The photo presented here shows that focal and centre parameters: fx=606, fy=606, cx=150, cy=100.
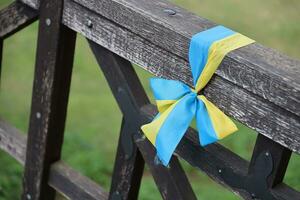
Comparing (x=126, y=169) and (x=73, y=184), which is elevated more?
(x=126, y=169)

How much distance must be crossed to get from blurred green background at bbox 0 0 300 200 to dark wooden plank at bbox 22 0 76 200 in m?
0.85

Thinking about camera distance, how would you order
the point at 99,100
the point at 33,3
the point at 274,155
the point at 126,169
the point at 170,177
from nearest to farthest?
the point at 274,155
the point at 170,177
the point at 126,169
the point at 33,3
the point at 99,100

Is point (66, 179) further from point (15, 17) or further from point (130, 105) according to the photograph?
point (15, 17)

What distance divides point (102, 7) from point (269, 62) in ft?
2.02

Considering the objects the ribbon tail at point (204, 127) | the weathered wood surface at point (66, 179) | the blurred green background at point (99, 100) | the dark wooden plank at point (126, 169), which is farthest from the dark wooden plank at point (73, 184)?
the blurred green background at point (99, 100)

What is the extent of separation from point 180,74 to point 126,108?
1.06 ft

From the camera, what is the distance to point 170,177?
77.7 inches

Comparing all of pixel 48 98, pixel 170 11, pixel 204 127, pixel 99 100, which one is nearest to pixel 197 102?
pixel 204 127

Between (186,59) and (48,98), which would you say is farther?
(48,98)

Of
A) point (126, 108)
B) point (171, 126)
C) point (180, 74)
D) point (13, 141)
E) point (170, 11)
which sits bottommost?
point (13, 141)

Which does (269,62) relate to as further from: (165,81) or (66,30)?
(66,30)

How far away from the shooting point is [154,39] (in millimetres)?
1814

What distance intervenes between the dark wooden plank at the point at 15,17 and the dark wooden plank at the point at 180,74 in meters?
0.24

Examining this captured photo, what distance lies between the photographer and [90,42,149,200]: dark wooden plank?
2023 mm
